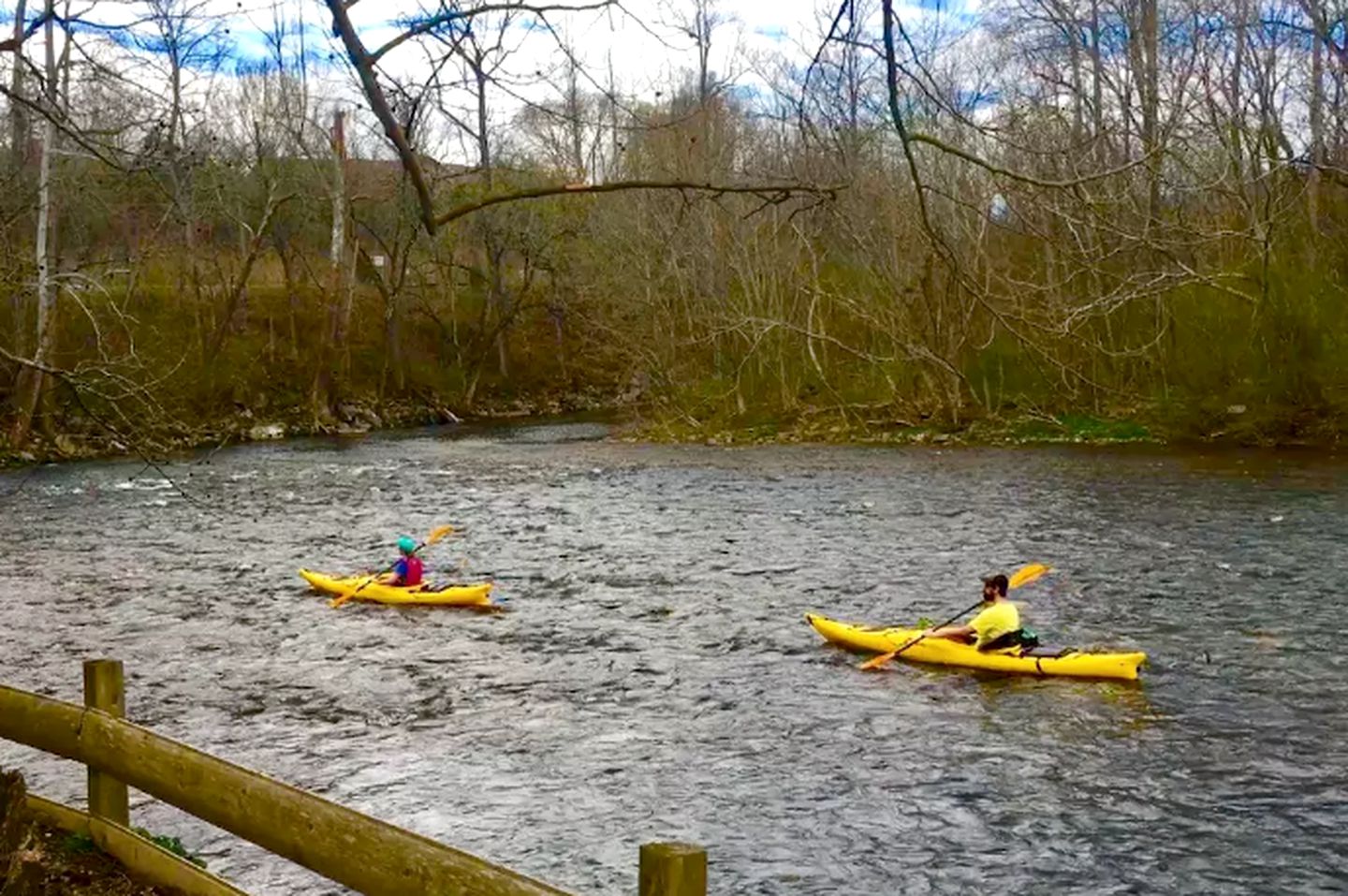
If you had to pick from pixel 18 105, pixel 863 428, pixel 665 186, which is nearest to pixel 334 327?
pixel 863 428

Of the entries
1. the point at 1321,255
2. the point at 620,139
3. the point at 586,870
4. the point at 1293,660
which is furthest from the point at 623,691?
the point at 1321,255

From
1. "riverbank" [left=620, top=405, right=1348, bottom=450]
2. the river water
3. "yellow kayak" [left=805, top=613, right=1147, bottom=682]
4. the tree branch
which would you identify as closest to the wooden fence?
the river water

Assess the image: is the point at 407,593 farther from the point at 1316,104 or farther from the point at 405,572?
the point at 1316,104

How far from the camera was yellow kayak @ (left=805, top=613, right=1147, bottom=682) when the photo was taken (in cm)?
1052

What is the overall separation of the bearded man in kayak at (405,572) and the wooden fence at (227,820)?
8.80 metres

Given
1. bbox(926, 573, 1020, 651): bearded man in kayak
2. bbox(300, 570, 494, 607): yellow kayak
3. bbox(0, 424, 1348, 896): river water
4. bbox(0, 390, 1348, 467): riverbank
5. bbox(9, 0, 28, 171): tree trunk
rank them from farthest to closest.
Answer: bbox(0, 390, 1348, 467): riverbank, bbox(300, 570, 494, 607): yellow kayak, bbox(926, 573, 1020, 651): bearded man in kayak, bbox(0, 424, 1348, 896): river water, bbox(9, 0, 28, 171): tree trunk

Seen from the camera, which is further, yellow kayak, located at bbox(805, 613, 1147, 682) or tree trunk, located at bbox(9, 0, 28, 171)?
yellow kayak, located at bbox(805, 613, 1147, 682)

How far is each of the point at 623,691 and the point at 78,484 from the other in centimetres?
1760

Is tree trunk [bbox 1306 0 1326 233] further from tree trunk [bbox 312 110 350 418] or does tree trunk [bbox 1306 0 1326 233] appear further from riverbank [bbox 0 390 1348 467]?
tree trunk [bbox 312 110 350 418]

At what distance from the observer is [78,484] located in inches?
982

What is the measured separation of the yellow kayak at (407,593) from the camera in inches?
560

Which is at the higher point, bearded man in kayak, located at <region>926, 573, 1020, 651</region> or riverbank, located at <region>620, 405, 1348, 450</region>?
riverbank, located at <region>620, 405, 1348, 450</region>

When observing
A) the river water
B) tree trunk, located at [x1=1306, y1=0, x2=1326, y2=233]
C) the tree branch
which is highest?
tree trunk, located at [x1=1306, y1=0, x2=1326, y2=233]

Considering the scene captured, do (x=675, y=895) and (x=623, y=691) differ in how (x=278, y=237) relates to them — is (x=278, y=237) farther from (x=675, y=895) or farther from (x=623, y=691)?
(x=675, y=895)
